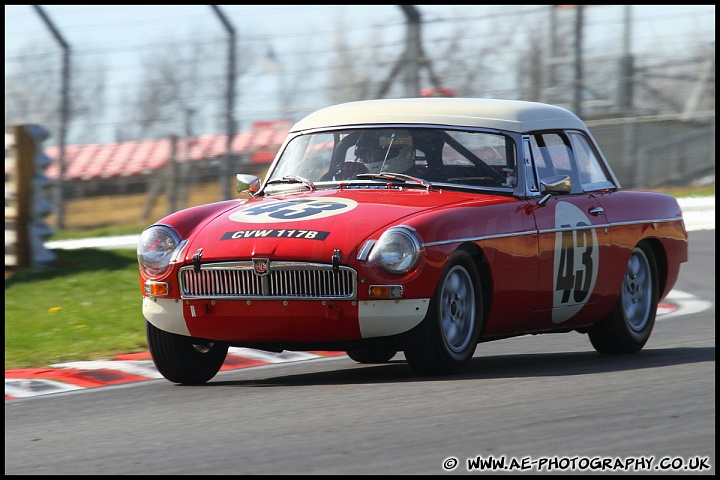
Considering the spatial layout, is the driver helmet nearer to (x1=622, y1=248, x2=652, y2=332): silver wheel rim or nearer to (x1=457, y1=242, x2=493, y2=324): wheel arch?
(x1=457, y1=242, x2=493, y2=324): wheel arch

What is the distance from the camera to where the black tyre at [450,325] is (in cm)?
684

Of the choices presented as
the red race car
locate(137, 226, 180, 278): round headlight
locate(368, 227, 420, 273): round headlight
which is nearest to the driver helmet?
the red race car

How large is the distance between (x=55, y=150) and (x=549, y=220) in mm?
10983

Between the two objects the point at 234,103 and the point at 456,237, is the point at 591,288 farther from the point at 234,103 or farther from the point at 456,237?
the point at 234,103

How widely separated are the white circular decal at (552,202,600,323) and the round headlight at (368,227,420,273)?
1362 mm

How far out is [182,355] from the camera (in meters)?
7.36

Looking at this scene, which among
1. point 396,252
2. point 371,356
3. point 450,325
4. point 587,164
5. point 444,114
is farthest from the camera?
point 587,164

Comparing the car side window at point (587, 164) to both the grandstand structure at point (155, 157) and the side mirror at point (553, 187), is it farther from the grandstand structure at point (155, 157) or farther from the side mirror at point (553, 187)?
the grandstand structure at point (155, 157)

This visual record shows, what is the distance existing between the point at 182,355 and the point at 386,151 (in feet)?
5.59

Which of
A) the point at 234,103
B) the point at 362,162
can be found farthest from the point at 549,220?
the point at 234,103

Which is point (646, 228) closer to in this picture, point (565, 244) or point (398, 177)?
point (565, 244)

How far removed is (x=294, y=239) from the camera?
22.2ft

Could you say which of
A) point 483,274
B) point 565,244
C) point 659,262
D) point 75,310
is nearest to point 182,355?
point 483,274

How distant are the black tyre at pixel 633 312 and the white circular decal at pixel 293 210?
81.7 inches
